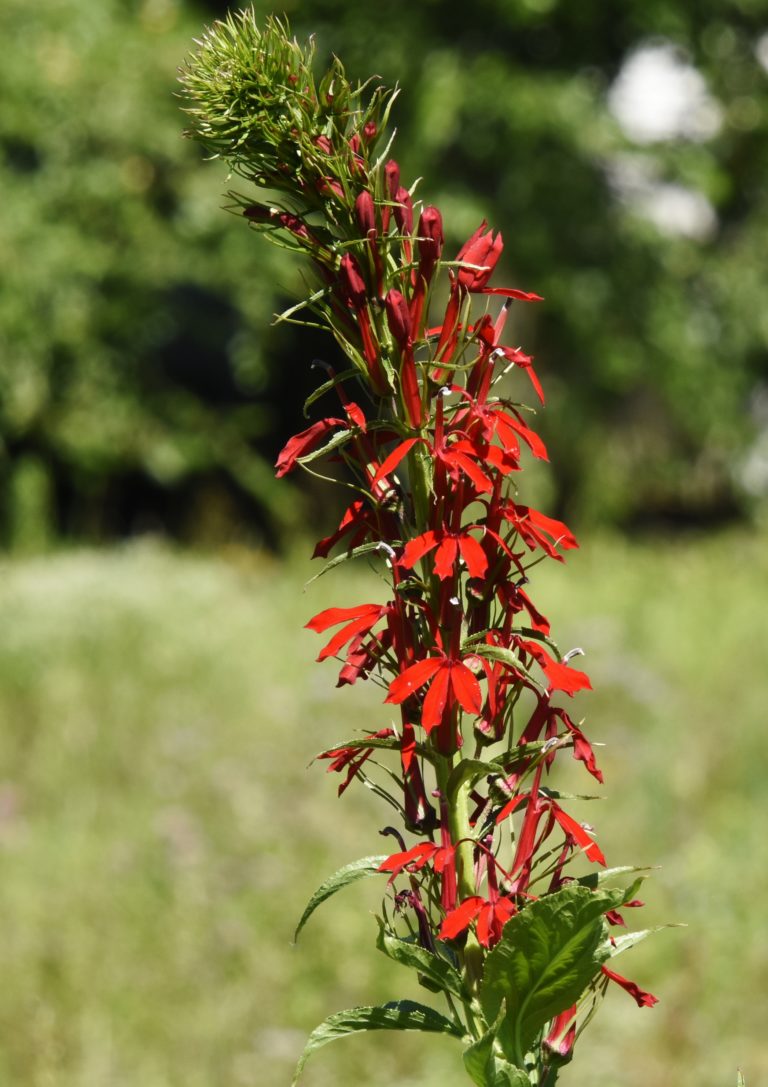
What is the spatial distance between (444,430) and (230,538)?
38.7ft

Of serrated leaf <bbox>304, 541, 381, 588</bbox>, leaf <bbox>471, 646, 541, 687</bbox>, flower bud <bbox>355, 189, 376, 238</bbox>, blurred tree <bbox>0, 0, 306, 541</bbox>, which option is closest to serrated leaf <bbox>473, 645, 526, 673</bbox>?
leaf <bbox>471, 646, 541, 687</bbox>

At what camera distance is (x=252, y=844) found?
4.59 m

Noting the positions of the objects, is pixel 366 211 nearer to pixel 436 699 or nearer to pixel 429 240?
pixel 429 240

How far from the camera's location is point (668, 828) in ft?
16.3

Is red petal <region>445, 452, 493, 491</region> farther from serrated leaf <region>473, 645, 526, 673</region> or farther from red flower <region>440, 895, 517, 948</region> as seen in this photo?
red flower <region>440, 895, 517, 948</region>

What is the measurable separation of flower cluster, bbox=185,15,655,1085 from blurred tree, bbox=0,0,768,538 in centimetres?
986

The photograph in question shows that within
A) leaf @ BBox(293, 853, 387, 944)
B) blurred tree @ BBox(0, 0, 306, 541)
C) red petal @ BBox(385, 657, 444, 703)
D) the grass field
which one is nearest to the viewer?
red petal @ BBox(385, 657, 444, 703)

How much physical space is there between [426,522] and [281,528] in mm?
12478

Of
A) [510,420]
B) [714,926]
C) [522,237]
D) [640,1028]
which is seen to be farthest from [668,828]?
[522,237]

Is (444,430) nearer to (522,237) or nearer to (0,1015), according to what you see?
(0,1015)

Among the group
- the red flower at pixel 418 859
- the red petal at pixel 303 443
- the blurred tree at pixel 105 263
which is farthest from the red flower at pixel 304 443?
the blurred tree at pixel 105 263

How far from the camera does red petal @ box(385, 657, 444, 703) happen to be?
3.26 ft

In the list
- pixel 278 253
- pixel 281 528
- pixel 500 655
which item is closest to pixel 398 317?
pixel 500 655

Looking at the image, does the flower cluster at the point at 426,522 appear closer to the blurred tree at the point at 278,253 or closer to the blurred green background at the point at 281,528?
the blurred green background at the point at 281,528
